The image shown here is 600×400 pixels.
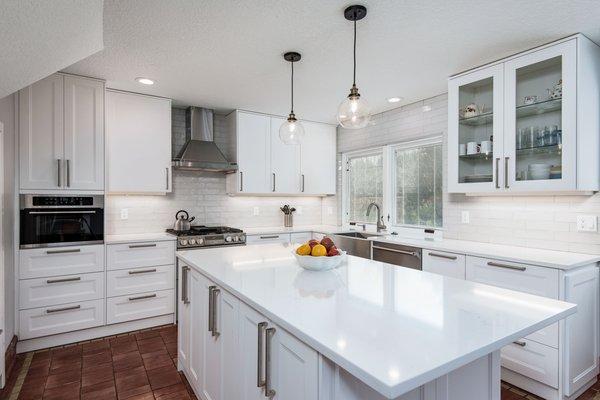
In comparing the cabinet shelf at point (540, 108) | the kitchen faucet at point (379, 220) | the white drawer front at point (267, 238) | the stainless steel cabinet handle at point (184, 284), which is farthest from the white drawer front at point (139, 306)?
the cabinet shelf at point (540, 108)

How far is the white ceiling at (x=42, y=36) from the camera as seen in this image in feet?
3.95

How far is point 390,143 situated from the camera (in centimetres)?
425

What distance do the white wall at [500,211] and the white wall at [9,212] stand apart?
12.3 feet

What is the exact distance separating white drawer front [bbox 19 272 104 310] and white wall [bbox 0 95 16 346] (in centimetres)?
10

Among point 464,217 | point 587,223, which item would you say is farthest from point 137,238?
point 587,223

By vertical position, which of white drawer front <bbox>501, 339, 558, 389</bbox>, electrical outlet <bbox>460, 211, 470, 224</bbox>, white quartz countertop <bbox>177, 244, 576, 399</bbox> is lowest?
white drawer front <bbox>501, 339, 558, 389</bbox>

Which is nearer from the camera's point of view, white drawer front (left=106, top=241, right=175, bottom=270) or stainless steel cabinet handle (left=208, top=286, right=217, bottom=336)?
stainless steel cabinet handle (left=208, top=286, right=217, bottom=336)

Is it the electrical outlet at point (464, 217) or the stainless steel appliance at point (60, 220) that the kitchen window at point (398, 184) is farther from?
the stainless steel appliance at point (60, 220)

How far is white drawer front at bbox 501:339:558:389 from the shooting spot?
2193mm

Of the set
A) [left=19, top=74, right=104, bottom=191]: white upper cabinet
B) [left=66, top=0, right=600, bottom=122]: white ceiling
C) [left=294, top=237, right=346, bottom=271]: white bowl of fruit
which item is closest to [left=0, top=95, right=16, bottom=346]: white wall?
[left=19, top=74, right=104, bottom=191]: white upper cabinet

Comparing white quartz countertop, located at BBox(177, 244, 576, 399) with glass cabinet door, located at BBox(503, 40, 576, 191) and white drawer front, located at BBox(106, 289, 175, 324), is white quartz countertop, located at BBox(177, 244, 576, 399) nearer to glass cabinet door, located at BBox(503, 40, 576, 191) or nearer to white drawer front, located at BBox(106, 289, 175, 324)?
glass cabinet door, located at BBox(503, 40, 576, 191)

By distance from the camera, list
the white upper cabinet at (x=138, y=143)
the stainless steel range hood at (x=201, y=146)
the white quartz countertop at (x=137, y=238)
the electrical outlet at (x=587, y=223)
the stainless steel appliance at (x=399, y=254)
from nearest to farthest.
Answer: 1. the electrical outlet at (x=587, y=223)
2. the stainless steel appliance at (x=399, y=254)
3. the white quartz countertop at (x=137, y=238)
4. the white upper cabinet at (x=138, y=143)
5. the stainless steel range hood at (x=201, y=146)

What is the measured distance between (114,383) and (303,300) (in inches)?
74.8

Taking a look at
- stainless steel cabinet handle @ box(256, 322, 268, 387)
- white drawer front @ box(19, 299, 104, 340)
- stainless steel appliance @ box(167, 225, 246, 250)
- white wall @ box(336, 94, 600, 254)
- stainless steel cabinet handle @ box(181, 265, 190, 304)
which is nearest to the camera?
stainless steel cabinet handle @ box(256, 322, 268, 387)
